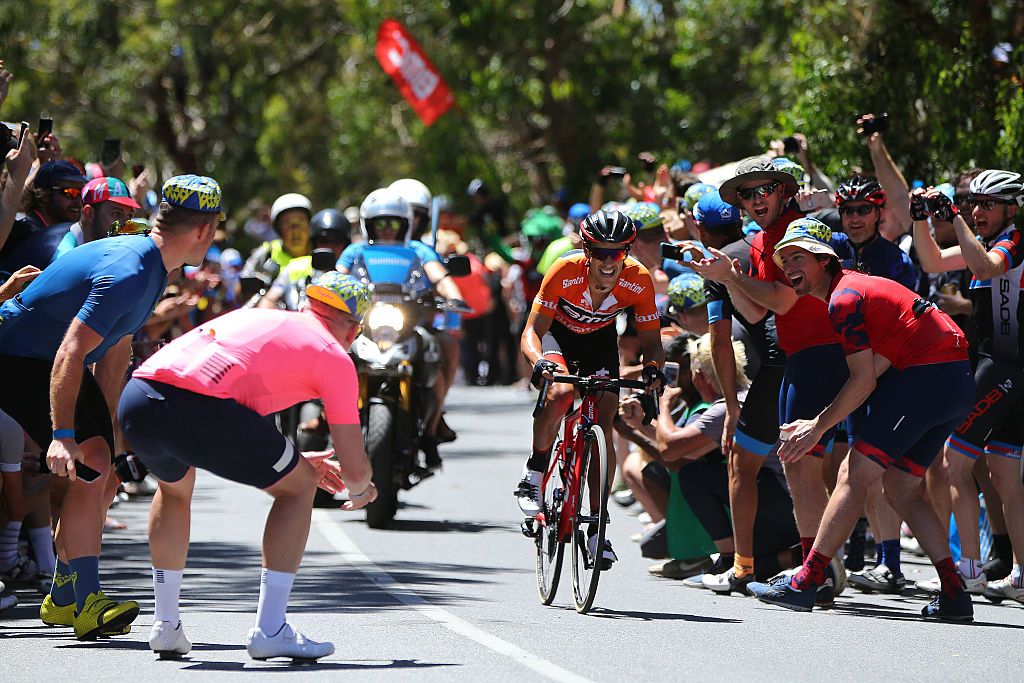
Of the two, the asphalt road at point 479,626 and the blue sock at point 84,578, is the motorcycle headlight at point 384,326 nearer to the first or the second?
the asphalt road at point 479,626

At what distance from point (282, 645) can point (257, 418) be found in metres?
0.99

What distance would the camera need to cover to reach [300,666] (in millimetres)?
7867

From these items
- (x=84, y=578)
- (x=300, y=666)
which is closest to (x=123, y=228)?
(x=84, y=578)

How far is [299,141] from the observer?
47.7 metres

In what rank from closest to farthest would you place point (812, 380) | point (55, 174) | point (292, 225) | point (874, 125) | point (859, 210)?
point (812, 380) < point (859, 210) < point (55, 174) < point (874, 125) < point (292, 225)

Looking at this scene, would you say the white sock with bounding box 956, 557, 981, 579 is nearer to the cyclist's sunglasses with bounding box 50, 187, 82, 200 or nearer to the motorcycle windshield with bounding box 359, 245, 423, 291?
the motorcycle windshield with bounding box 359, 245, 423, 291

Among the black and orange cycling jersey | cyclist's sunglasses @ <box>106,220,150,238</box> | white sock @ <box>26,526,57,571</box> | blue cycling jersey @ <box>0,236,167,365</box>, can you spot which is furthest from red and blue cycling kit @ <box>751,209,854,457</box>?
white sock @ <box>26,526,57,571</box>

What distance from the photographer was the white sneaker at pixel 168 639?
7.90 m

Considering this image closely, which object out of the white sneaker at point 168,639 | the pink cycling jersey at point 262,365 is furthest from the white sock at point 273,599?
the pink cycling jersey at point 262,365

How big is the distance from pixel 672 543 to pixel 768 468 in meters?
0.82

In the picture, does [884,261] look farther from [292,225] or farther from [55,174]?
[292,225]

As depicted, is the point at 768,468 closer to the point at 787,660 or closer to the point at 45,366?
the point at 787,660

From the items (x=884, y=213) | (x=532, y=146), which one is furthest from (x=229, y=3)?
(x=884, y=213)

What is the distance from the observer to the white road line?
7.83 metres
